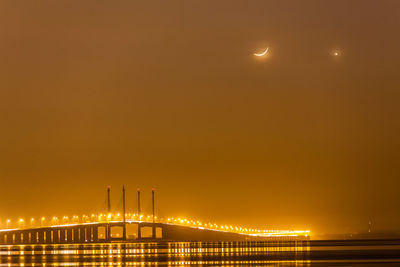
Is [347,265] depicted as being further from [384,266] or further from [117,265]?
[117,265]

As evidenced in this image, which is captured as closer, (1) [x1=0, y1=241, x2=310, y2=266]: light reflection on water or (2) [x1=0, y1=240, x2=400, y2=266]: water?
(2) [x1=0, y1=240, x2=400, y2=266]: water

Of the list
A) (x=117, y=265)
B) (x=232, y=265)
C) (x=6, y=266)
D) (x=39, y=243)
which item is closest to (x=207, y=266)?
(x=232, y=265)

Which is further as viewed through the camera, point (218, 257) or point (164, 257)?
point (164, 257)

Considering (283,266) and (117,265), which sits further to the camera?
(117,265)

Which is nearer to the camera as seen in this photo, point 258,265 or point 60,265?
point 258,265

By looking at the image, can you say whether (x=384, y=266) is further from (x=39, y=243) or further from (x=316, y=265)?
(x=39, y=243)

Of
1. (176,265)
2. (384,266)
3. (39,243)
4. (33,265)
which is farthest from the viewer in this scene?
(39,243)

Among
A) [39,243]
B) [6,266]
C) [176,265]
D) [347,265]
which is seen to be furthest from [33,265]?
[39,243]

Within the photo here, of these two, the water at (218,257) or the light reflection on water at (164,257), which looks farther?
the light reflection on water at (164,257)

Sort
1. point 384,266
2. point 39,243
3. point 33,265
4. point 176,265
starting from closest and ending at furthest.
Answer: point 384,266 < point 176,265 < point 33,265 < point 39,243
